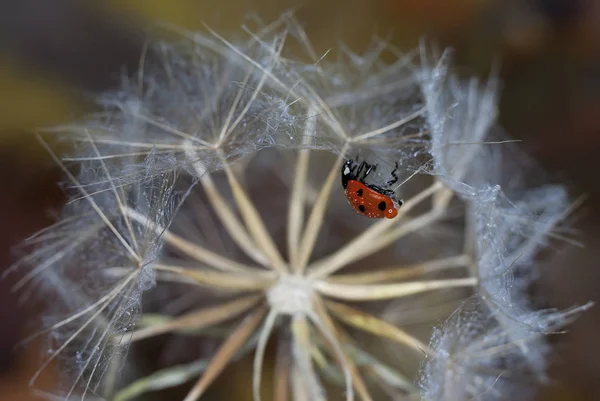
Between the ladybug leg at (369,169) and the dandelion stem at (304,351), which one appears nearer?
Result: the ladybug leg at (369,169)

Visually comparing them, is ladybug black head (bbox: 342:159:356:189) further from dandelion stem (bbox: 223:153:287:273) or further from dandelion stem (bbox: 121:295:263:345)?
dandelion stem (bbox: 121:295:263:345)

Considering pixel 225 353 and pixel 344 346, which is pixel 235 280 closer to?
pixel 225 353

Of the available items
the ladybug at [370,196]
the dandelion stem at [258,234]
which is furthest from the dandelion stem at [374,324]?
the ladybug at [370,196]

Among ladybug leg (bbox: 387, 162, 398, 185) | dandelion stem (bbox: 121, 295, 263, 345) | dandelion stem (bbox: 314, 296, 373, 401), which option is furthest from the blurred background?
ladybug leg (bbox: 387, 162, 398, 185)

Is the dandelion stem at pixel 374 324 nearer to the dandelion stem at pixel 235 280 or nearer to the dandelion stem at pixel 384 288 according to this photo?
the dandelion stem at pixel 384 288

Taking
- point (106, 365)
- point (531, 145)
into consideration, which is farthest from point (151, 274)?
point (531, 145)
